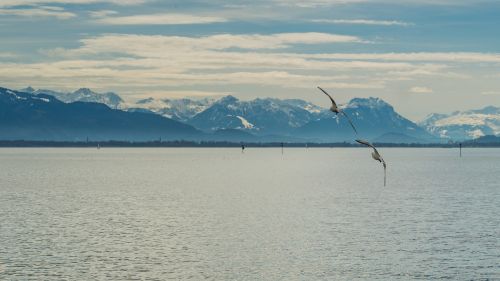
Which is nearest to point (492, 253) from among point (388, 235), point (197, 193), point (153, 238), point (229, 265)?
point (388, 235)

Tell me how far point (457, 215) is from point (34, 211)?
58039mm

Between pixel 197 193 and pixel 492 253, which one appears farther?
pixel 197 193

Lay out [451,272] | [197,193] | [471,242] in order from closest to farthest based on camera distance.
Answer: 1. [451,272]
2. [471,242]
3. [197,193]

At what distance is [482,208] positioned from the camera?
124 m

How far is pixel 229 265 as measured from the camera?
6900 cm

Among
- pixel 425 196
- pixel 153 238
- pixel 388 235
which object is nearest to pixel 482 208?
pixel 425 196

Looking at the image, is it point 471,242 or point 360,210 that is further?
point 360,210

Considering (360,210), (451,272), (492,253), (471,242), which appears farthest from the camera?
(360,210)

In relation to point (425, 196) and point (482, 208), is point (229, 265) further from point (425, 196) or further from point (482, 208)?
point (425, 196)

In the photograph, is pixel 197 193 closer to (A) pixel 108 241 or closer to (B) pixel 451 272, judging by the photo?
(A) pixel 108 241

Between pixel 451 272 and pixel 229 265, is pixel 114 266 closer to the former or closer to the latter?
pixel 229 265

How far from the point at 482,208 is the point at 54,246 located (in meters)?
69.6

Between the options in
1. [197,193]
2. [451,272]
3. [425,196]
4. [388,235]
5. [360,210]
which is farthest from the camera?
[197,193]

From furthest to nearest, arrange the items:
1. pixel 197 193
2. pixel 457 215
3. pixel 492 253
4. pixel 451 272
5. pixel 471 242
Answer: pixel 197 193
pixel 457 215
pixel 471 242
pixel 492 253
pixel 451 272
